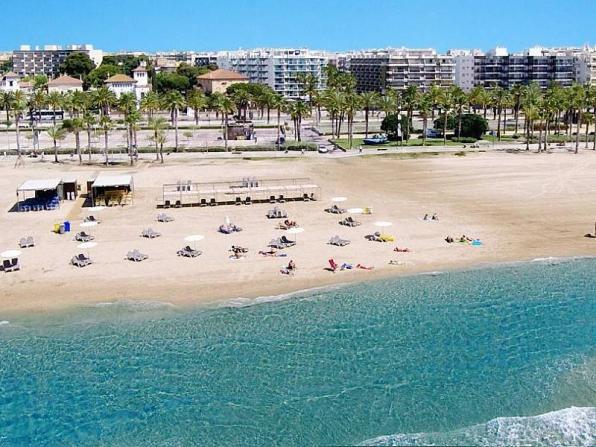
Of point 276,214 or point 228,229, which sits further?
point 276,214

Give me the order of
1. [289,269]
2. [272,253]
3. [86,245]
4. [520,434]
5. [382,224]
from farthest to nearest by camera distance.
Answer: [382,224] < [86,245] < [272,253] < [289,269] < [520,434]

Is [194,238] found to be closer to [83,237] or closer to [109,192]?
[83,237]

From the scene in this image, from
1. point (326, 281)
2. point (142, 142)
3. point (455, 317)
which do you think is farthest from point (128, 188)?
point (142, 142)

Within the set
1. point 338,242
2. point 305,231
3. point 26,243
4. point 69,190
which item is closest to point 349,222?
point 305,231

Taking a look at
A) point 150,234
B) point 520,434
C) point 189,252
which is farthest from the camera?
point 150,234

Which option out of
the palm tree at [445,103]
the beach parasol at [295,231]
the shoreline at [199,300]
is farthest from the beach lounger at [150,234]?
the palm tree at [445,103]

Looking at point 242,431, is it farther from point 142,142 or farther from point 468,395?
point 142,142

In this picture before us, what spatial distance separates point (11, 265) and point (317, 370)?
66.3 ft

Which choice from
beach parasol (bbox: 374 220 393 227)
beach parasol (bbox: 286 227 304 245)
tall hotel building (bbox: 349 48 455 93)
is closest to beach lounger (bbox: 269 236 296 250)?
beach parasol (bbox: 286 227 304 245)

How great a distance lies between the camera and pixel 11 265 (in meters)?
38.2

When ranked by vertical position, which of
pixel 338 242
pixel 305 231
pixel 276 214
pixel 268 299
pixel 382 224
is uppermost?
pixel 276 214

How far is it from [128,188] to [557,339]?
117 ft

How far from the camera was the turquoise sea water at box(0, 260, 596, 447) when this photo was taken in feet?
75.3

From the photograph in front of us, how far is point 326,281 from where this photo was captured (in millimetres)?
36688
